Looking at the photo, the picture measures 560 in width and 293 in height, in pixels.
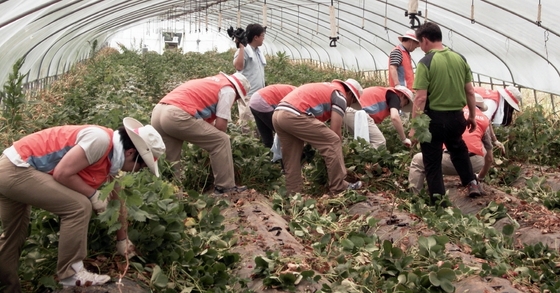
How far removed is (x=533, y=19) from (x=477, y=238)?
6444mm

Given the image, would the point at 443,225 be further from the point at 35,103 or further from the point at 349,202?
→ the point at 35,103

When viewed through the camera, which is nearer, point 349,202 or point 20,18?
point 349,202

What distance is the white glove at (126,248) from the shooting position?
388 centimetres

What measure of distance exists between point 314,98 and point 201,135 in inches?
43.9

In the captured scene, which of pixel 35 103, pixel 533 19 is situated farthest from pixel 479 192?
pixel 35 103

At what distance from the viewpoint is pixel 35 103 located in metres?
9.02

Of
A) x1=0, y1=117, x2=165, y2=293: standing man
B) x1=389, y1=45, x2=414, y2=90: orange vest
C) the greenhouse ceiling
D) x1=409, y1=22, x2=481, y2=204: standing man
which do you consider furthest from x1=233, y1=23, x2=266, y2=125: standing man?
x1=0, y1=117, x2=165, y2=293: standing man

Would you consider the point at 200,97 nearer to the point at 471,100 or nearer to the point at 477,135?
the point at 471,100

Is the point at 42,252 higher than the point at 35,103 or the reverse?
the reverse

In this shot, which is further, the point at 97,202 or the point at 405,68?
the point at 405,68

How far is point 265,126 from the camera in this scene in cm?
769

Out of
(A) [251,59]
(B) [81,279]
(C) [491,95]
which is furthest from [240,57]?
(B) [81,279]

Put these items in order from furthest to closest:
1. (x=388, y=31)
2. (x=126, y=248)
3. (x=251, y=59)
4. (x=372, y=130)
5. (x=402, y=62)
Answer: (x=388, y=31)
(x=251, y=59)
(x=402, y=62)
(x=372, y=130)
(x=126, y=248)

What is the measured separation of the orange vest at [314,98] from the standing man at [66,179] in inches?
107
